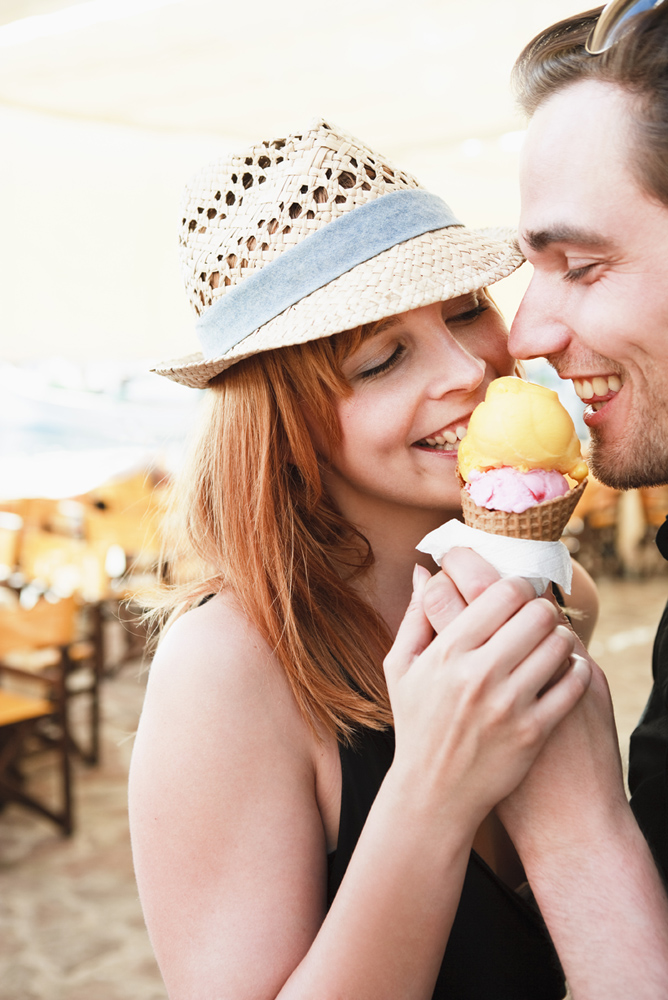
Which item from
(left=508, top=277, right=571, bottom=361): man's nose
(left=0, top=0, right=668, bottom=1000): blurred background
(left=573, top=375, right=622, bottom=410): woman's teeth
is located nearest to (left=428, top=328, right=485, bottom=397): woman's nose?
(left=508, top=277, right=571, bottom=361): man's nose

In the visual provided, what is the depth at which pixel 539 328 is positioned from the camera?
1.64m

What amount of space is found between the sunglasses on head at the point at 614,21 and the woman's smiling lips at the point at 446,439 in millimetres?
760

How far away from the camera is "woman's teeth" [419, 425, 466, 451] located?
5.55ft

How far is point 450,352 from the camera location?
1667 mm

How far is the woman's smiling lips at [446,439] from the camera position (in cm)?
169

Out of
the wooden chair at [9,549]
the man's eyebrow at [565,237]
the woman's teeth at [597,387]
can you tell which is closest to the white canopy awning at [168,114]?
the man's eyebrow at [565,237]

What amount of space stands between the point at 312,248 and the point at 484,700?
0.93 meters

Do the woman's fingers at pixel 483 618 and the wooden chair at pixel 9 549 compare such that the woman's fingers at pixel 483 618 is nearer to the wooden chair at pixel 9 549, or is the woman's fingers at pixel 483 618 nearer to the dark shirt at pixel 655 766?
the dark shirt at pixel 655 766

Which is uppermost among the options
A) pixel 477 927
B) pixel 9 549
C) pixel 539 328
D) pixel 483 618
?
pixel 539 328

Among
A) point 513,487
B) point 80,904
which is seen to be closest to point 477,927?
point 513,487

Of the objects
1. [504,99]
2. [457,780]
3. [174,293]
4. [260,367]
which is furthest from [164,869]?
[504,99]

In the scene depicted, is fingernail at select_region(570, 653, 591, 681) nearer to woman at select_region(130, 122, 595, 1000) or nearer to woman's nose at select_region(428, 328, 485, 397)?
woman at select_region(130, 122, 595, 1000)

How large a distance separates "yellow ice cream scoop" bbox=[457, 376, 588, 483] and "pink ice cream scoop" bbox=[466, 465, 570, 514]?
0.02 m

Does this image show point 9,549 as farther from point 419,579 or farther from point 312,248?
point 419,579
